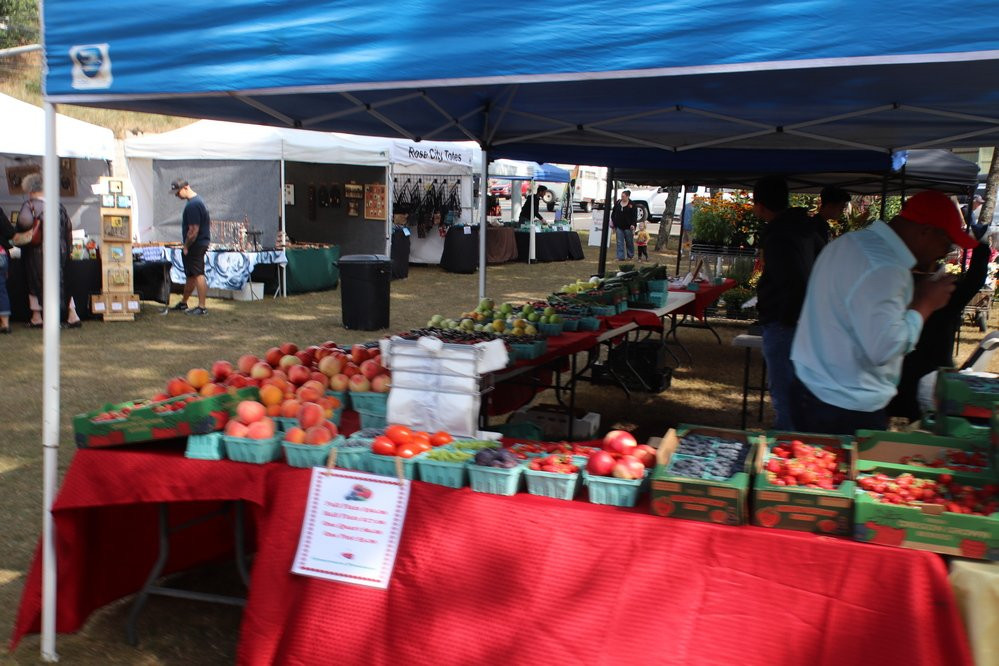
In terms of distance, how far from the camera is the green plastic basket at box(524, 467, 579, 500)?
103 inches

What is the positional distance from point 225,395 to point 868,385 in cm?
235

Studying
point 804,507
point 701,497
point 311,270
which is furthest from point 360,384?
point 311,270

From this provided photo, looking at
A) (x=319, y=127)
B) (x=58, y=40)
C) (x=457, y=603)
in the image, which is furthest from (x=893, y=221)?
(x=319, y=127)

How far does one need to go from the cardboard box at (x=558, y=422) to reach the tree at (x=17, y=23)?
36.7 meters

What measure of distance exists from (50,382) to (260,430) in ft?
3.07

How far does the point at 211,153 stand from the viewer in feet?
44.1

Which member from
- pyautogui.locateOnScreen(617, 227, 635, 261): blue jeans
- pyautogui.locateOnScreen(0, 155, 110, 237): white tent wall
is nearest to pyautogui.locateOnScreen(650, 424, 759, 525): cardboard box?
pyautogui.locateOnScreen(0, 155, 110, 237): white tent wall

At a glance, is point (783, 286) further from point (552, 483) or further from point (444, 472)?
point (444, 472)

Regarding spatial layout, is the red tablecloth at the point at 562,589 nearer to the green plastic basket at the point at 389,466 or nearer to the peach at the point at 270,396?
the green plastic basket at the point at 389,466

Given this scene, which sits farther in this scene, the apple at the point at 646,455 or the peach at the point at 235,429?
the peach at the point at 235,429

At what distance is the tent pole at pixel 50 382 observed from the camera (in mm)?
3184

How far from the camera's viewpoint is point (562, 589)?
251 cm

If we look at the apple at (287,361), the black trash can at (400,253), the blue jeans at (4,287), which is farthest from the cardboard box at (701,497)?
the black trash can at (400,253)

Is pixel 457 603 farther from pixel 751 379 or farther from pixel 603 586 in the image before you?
pixel 751 379
